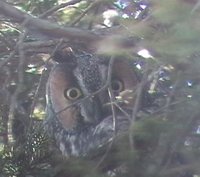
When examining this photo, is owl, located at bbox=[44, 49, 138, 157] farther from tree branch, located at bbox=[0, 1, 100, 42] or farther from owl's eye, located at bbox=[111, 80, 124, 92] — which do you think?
tree branch, located at bbox=[0, 1, 100, 42]

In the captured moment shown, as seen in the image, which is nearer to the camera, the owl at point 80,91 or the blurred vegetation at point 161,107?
the blurred vegetation at point 161,107

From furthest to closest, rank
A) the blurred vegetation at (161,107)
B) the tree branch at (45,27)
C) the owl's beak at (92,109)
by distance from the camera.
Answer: the owl's beak at (92,109) < the tree branch at (45,27) < the blurred vegetation at (161,107)

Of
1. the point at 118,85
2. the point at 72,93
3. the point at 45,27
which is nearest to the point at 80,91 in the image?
the point at 72,93

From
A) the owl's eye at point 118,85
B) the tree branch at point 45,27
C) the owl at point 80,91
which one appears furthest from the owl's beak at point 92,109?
the tree branch at point 45,27

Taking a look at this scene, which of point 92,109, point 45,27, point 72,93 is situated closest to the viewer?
point 45,27

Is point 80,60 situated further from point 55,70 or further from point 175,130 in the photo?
point 175,130

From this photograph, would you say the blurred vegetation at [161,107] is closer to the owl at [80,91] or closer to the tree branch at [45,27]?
the tree branch at [45,27]

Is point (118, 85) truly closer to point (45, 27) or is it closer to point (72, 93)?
point (72, 93)
